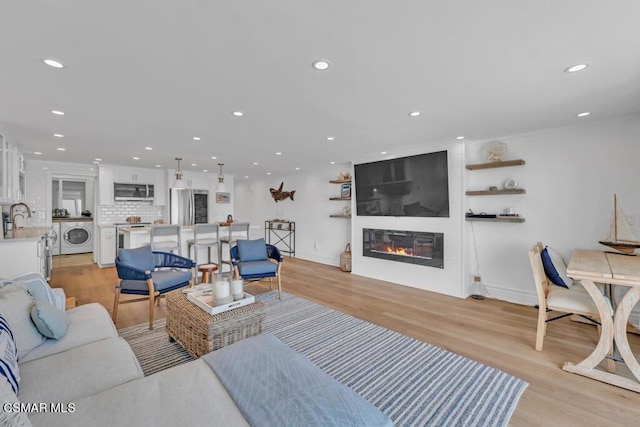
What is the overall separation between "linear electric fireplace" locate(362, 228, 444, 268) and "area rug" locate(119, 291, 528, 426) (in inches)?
72.5

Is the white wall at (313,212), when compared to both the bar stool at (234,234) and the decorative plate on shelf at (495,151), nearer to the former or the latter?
the bar stool at (234,234)

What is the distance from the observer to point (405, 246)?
4.71m

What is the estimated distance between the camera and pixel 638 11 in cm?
138

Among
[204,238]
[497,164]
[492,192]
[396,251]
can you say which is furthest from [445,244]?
[204,238]

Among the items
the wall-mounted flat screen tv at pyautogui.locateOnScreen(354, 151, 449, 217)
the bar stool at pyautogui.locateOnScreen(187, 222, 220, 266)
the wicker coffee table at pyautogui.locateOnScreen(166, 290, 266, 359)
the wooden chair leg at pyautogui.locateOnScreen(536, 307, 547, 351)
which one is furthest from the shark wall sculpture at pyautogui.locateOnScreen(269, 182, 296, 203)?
the wooden chair leg at pyautogui.locateOnScreen(536, 307, 547, 351)

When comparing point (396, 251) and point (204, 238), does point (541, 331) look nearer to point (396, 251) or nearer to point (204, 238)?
point (396, 251)

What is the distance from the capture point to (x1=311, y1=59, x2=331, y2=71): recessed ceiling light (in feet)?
6.02

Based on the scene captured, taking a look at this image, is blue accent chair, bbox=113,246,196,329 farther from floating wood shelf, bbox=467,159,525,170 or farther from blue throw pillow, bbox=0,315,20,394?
floating wood shelf, bbox=467,159,525,170

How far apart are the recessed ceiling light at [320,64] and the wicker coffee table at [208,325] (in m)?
2.00

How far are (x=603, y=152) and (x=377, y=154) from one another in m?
2.92

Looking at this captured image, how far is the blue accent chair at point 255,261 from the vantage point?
12.6ft

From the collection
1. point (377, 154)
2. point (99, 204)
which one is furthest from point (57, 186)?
point (377, 154)

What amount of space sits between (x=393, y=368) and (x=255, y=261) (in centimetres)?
259

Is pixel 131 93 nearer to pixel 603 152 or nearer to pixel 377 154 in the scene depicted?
pixel 377 154
